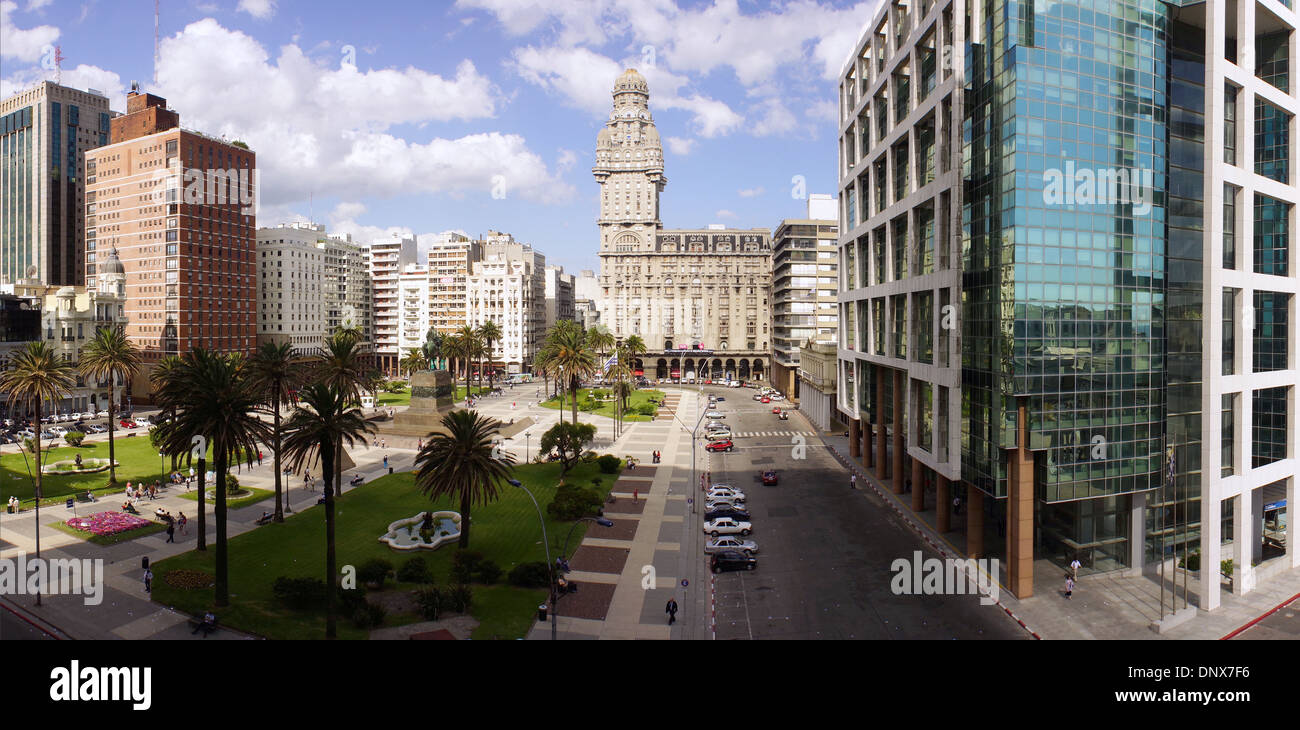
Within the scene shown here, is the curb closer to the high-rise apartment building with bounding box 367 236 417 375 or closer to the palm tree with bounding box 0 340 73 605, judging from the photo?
the palm tree with bounding box 0 340 73 605

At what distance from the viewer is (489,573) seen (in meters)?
40.4

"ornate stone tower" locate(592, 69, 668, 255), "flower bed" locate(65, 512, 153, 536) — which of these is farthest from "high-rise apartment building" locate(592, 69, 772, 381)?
"flower bed" locate(65, 512, 153, 536)

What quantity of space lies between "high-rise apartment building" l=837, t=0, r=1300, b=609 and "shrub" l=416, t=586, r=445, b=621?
102ft

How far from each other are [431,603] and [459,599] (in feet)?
4.60

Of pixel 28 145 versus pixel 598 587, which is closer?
pixel 598 587

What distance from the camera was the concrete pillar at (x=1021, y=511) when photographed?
37875 mm

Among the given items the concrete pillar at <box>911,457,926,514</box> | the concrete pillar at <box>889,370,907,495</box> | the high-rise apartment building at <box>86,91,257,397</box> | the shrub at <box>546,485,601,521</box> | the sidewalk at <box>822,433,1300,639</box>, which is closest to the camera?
the sidewalk at <box>822,433,1300,639</box>

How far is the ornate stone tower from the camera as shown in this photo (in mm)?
187375

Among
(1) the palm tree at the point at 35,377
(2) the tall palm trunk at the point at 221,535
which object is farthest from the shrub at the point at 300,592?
(1) the palm tree at the point at 35,377

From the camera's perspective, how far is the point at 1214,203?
37.9m

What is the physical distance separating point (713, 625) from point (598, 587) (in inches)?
315

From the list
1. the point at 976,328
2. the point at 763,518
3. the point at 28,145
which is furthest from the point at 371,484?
the point at 28,145

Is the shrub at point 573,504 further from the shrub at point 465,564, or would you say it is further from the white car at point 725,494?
the white car at point 725,494

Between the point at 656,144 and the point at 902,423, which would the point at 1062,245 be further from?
the point at 656,144
